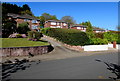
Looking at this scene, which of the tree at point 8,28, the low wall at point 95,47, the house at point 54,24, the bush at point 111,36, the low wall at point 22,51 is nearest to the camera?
the low wall at point 22,51

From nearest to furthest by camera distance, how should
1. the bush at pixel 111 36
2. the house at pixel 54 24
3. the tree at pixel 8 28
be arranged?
1. the tree at pixel 8 28
2. the bush at pixel 111 36
3. the house at pixel 54 24

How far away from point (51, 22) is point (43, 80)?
53329mm

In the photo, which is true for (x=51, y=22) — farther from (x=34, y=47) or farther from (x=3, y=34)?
(x=34, y=47)

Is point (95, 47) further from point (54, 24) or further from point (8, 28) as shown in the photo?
point (54, 24)

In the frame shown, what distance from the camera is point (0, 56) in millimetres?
13656

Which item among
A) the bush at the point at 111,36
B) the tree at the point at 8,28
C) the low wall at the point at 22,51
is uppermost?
the tree at the point at 8,28

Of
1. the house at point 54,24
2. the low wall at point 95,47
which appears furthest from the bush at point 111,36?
the house at point 54,24

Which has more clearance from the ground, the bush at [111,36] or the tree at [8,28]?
the tree at [8,28]

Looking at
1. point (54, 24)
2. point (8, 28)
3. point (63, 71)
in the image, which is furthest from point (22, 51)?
point (54, 24)

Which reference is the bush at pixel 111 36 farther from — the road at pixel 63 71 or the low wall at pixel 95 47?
the road at pixel 63 71

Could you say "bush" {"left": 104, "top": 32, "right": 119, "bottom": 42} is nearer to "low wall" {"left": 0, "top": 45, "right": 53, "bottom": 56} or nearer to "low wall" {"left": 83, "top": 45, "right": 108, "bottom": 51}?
"low wall" {"left": 83, "top": 45, "right": 108, "bottom": 51}

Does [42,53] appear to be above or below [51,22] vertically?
below

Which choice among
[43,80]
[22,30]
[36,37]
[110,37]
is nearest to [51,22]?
[22,30]

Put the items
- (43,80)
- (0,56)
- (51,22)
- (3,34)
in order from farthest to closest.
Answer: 1. (51,22)
2. (3,34)
3. (0,56)
4. (43,80)
